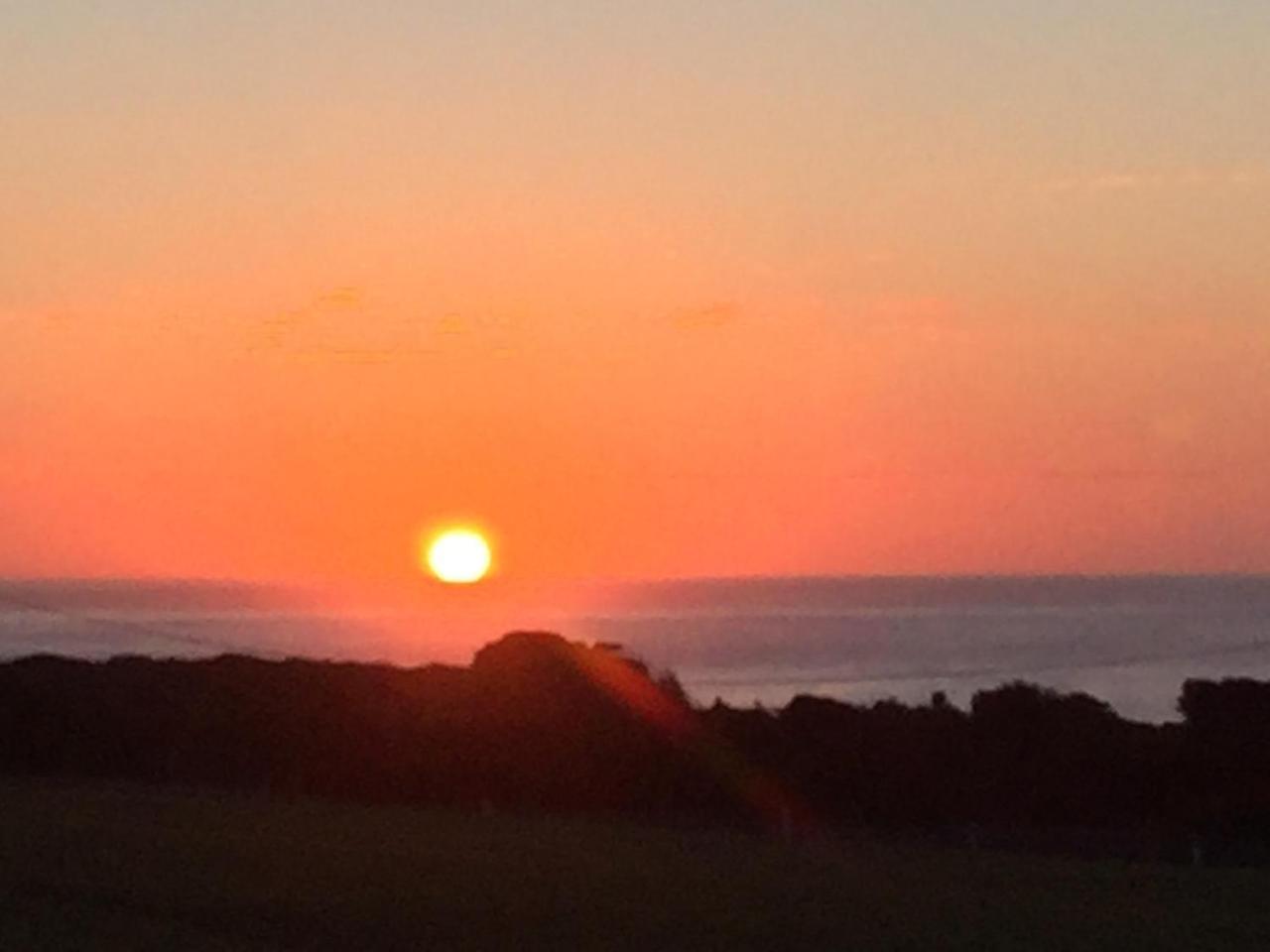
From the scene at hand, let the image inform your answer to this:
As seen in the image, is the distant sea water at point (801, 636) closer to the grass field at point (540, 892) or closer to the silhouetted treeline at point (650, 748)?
the silhouetted treeline at point (650, 748)

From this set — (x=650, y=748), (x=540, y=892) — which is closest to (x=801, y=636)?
(x=650, y=748)

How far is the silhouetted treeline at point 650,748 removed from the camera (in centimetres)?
2495

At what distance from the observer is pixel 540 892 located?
14836mm

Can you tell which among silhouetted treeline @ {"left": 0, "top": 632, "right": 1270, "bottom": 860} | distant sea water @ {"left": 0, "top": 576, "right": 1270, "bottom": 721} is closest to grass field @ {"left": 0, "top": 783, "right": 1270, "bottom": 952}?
silhouetted treeline @ {"left": 0, "top": 632, "right": 1270, "bottom": 860}

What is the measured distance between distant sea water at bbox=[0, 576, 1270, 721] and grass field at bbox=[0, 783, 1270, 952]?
22.2 meters

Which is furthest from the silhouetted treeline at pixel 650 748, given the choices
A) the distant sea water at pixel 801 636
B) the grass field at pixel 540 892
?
the distant sea water at pixel 801 636

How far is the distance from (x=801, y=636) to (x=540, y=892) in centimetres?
9245

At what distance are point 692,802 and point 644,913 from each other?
11.5 m

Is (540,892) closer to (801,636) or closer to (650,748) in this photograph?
(650,748)

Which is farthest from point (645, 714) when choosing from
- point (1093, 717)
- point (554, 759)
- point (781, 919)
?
point (781, 919)

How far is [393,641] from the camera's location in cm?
10019

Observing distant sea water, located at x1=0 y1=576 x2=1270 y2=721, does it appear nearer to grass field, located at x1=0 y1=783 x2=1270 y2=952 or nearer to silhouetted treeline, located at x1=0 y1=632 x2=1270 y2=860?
silhouetted treeline, located at x1=0 y1=632 x2=1270 y2=860

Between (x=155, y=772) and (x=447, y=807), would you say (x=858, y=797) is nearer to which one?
(x=447, y=807)

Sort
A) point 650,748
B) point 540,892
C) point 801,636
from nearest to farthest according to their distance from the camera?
1. point 540,892
2. point 650,748
3. point 801,636
